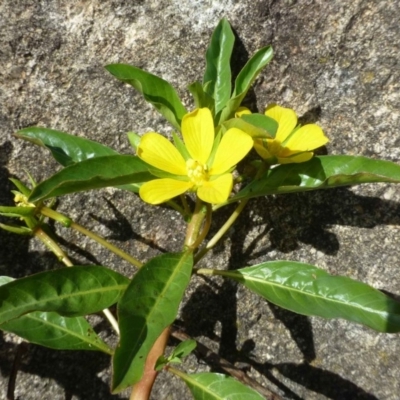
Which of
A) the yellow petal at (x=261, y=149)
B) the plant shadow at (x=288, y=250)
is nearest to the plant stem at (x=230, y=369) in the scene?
the plant shadow at (x=288, y=250)

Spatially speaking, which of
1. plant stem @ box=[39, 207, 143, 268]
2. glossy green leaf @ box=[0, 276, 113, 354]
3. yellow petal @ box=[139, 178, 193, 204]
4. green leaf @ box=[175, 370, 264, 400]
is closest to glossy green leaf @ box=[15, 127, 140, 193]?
plant stem @ box=[39, 207, 143, 268]

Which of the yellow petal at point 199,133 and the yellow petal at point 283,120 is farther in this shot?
the yellow petal at point 283,120

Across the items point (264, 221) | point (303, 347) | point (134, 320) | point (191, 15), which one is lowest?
point (303, 347)

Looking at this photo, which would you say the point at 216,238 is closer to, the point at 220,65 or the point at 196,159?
the point at 196,159

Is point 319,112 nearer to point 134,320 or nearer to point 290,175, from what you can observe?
point 290,175

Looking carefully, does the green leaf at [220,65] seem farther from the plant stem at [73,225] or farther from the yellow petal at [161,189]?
the plant stem at [73,225]

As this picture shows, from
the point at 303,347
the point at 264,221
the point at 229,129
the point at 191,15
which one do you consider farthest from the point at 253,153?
the point at 303,347

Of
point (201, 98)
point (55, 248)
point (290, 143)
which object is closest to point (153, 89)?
point (201, 98)
